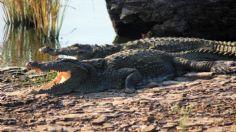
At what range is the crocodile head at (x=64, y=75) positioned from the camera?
244 inches

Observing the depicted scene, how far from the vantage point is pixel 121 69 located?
21.8 feet

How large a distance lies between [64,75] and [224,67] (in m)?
1.68

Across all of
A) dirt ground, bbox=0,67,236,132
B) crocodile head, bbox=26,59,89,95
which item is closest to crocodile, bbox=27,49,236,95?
crocodile head, bbox=26,59,89,95

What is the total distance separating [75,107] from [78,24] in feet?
28.4

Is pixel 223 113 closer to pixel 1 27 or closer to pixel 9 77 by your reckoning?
pixel 9 77

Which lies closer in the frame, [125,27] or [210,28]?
[210,28]

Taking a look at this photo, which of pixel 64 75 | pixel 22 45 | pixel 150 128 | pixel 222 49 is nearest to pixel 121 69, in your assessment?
pixel 64 75

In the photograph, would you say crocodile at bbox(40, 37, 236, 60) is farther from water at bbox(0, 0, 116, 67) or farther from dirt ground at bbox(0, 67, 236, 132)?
water at bbox(0, 0, 116, 67)

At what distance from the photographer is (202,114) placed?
5.02 metres

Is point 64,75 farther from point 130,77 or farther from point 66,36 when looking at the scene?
point 66,36

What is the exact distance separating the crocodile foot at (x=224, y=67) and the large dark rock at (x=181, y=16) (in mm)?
5048

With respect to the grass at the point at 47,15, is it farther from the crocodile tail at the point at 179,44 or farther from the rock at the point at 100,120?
the rock at the point at 100,120

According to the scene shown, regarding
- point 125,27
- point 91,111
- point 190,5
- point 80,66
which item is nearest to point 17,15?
point 125,27

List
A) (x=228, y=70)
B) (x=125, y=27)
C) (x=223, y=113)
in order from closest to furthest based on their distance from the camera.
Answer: (x=223, y=113)
(x=228, y=70)
(x=125, y=27)
